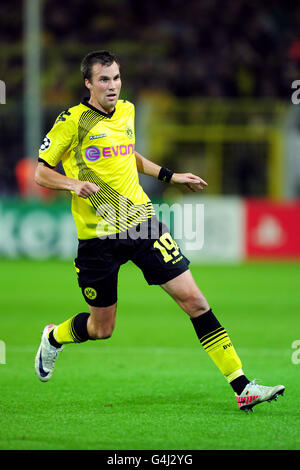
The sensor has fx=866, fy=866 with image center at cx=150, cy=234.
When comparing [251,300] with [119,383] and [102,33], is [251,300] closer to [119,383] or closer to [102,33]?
[119,383]

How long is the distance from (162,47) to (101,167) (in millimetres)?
18908

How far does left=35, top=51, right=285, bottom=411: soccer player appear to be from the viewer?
5996 mm

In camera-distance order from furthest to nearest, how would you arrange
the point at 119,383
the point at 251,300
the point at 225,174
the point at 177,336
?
the point at 225,174 → the point at 251,300 → the point at 177,336 → the point at 119,383

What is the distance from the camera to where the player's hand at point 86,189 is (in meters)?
5.61

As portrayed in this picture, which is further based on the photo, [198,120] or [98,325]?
[198,120]

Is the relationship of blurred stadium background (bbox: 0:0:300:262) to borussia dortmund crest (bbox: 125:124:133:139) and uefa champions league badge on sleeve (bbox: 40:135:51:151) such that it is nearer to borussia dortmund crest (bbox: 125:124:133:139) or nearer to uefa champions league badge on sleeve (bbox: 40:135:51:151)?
borussia dortmund crest (bbox: 125:124:133:139)

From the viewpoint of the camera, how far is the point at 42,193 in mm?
23312

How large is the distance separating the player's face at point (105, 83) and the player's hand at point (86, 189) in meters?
0.75

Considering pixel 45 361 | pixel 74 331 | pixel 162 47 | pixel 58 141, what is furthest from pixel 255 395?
pixel 162 47

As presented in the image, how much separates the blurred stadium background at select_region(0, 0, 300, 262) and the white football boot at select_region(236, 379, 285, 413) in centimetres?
1555

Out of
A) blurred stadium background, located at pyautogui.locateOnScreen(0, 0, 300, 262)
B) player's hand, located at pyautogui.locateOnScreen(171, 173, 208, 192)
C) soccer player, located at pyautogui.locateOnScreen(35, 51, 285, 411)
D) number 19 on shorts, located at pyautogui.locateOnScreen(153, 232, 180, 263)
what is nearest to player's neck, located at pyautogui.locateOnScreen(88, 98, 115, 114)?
soccer player, located at pyautogui.locateOnScreen(35, 51, 285, 411)

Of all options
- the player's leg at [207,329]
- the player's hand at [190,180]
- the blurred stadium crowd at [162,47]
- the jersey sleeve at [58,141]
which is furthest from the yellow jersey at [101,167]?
the blurred stadium crowd at [162,47]

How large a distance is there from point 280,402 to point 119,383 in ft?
4.65

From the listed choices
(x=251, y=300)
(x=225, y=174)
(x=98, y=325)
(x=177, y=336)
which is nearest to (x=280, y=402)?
(x=98, y=325)
